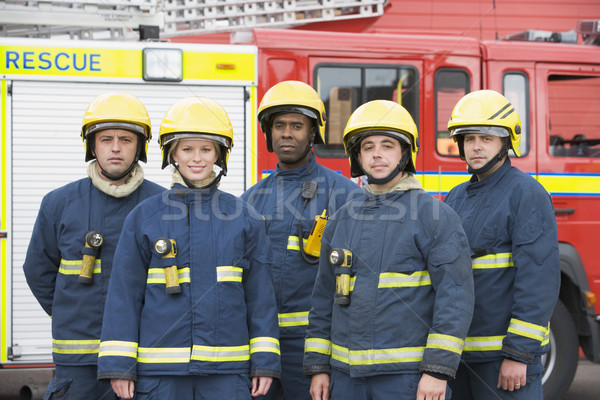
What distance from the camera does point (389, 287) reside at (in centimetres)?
282

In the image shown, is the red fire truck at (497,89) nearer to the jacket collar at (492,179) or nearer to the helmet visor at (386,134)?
the jacket collar at (492,179)

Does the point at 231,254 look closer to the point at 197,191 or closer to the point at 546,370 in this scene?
the point at 197,191

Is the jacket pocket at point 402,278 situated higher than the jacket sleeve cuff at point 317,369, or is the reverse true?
the jacket pocket at point 402,278

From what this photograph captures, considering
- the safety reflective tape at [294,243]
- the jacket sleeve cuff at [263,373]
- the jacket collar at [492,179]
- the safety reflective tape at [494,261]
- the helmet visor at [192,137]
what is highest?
the helmet visor at [192,137]

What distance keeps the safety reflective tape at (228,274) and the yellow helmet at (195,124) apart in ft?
1.54

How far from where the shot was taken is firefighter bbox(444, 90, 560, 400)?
3.03 meters

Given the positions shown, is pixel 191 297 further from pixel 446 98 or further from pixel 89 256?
pixel 446 98

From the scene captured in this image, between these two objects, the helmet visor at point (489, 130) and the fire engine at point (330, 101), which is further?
the fire engine at point (330, 101)

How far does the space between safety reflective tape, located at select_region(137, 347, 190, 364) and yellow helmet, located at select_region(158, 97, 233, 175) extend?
808mm

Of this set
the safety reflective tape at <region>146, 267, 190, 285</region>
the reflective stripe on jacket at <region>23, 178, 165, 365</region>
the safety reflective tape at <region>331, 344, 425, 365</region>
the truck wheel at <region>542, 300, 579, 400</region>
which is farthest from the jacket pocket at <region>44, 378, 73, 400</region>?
the truck wheel at <region>542, 300, 579, 400</region>

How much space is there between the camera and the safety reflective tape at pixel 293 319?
3.51m

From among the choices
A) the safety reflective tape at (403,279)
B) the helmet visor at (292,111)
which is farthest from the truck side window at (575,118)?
the safety reflective tape at (403,279)

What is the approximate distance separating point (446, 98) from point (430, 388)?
3319 mm

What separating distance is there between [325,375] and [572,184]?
Answer: 3396 mm
